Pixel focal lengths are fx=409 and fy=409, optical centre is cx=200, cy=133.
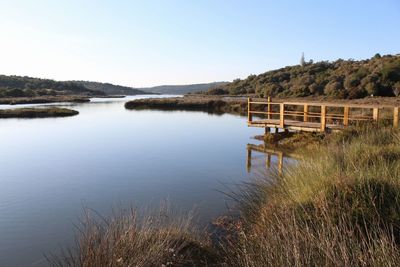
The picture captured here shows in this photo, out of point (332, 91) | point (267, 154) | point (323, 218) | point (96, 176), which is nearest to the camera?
point (323, 218)

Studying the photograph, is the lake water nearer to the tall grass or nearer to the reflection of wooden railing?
the reflection of wooden railing

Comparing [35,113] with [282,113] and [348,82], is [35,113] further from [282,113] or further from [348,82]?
[348,82]

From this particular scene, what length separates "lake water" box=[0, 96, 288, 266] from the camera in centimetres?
862

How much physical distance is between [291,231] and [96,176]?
34.9 feet

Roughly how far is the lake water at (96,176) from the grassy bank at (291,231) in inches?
96.8

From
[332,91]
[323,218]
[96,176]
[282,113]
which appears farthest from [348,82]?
[323,218]

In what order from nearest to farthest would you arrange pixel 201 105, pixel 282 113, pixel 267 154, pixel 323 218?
pixel 323 218 < pixel 267 154 < pixel 282 113 < pixel 201 105

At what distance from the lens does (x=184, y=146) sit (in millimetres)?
20078

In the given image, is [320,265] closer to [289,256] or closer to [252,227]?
[289,256]

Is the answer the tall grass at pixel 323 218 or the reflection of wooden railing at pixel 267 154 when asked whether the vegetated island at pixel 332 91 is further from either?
the tall grass at pixel 323 218

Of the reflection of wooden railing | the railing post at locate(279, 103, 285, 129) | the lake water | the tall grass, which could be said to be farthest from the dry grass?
the railing post at locate(279, 103, 285, 129)

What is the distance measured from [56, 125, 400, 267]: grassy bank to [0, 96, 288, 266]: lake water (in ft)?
8.07

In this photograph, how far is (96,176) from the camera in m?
13.4

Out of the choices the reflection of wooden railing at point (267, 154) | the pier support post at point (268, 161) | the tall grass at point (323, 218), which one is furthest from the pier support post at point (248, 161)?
the tall grass at point (323, 218)
